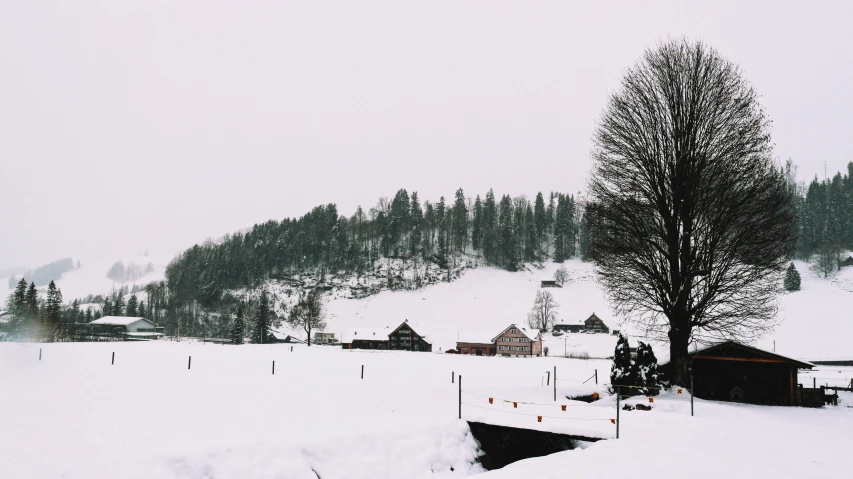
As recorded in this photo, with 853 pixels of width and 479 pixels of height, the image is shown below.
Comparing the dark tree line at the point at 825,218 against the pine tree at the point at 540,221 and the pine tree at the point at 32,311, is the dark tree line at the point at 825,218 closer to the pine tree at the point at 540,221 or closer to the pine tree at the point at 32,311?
the pine tree at the point at 540,221

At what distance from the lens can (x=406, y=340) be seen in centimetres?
9075

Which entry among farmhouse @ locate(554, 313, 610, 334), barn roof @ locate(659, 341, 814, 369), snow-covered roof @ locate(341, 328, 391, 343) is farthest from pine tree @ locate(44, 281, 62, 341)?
barn roof @ locate(659, 341, 814, 369)

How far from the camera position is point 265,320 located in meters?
94.5

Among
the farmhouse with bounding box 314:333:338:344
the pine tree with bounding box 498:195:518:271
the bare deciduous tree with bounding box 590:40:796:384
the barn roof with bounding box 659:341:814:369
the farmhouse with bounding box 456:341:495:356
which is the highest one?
the pine tree with bounding box 498:195:518:271

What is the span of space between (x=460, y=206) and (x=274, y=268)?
207ft

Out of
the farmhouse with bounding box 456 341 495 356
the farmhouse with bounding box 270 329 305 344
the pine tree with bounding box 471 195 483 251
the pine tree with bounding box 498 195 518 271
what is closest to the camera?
the farmhouse with bounding box 456 341 495 356

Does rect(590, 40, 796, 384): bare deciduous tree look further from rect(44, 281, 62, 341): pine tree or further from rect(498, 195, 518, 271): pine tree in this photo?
rect(498, 195, 518, 271): pine tree

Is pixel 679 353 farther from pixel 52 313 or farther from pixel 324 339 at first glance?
pixel 52 313

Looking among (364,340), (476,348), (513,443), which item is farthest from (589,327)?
(513,443)

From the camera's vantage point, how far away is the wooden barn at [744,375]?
77.7ft

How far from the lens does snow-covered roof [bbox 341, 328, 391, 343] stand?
90000 mm

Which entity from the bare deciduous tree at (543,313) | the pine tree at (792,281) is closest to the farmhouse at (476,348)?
the bare deciduous tree at (543,313)

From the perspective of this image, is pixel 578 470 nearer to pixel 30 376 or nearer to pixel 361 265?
pixel 30 376

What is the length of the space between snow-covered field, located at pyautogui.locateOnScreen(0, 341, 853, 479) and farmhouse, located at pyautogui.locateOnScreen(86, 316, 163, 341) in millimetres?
87535
